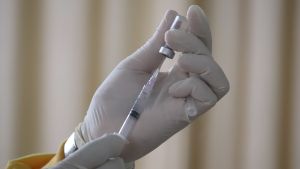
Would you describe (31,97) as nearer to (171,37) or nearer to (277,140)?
(171,37)

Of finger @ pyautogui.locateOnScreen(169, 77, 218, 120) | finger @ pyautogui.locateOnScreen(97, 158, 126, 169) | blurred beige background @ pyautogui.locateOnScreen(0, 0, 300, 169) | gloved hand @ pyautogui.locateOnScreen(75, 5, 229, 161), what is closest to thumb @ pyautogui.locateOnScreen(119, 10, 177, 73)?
gloved hand @ pyautogui.locateOnScreen(75, 5, 229, 161)

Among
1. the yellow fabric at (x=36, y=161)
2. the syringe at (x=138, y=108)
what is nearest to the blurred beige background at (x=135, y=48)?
the yellow fabric at (x=36, y=161)

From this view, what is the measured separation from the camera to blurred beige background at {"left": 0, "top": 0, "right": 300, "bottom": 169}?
4.16 feet

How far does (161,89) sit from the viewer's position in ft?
2.74

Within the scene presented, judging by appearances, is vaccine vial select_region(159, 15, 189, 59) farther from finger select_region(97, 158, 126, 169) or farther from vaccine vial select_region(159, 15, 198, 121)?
finger select_region(97, 158, 126, 169)

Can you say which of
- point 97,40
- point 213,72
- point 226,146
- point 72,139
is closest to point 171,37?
point 213,72

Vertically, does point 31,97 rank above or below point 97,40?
below

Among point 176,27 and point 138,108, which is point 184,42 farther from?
point 138,108

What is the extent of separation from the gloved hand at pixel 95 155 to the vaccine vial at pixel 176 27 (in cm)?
18

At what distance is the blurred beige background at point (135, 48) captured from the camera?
4.16ft

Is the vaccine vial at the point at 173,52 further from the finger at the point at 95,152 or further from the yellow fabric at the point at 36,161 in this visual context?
the yellow fabric at the point at 36,161

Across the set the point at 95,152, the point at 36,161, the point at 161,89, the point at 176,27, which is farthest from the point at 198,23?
the point at 36,161

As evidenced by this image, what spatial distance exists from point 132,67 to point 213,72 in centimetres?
20

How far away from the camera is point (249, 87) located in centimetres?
132
